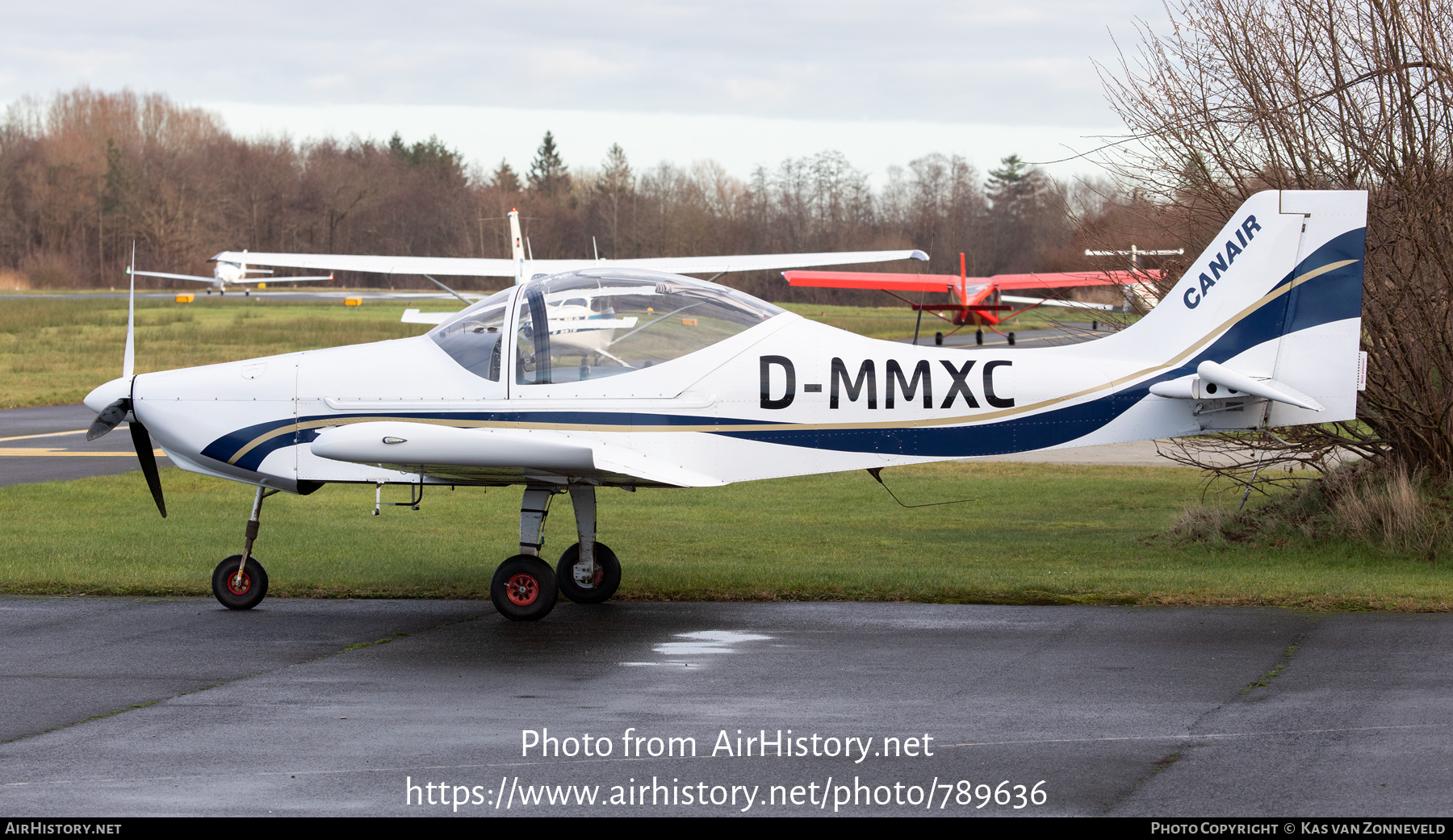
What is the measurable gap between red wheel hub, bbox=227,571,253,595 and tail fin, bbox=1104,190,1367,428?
20.5 feet

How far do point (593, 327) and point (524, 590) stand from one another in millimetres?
1798

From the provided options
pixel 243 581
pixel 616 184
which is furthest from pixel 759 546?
pixel 616 184

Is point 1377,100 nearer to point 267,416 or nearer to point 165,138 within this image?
point 267,416

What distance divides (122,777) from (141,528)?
855 cm

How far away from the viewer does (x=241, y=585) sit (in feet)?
30.1

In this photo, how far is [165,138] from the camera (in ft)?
366

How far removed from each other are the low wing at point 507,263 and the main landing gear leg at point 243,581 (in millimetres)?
12386

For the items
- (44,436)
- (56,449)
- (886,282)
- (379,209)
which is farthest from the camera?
(379,209)

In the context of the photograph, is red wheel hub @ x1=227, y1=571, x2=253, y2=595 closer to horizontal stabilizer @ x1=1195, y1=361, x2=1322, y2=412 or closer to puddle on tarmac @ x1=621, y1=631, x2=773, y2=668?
puddle on tarmac @ x1=621, y1=631, x2=773, y2=668

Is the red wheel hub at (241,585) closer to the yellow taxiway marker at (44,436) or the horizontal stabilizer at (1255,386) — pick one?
the horizontal stabilizer at (1255,386)

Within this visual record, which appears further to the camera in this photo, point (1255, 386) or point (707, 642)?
point (1255, 386)

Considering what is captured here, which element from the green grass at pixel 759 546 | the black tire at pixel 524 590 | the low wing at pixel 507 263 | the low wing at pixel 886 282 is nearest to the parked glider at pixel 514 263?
the low wing at pixel 507 263

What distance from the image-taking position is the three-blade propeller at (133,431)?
8961 millimetres

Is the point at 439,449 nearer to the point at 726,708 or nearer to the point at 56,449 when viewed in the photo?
the point at 726,708
